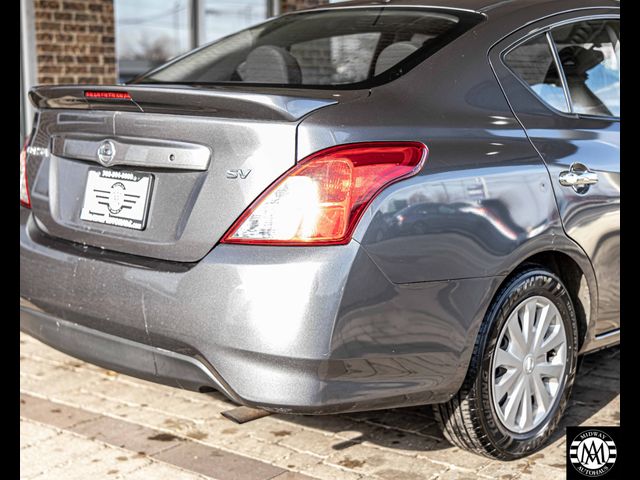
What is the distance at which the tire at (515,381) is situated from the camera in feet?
10.2

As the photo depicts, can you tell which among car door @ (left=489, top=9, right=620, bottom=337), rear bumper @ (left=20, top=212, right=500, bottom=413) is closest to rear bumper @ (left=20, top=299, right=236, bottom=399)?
rear bumper @ (left=20, top=212, right=500, bottom=413)

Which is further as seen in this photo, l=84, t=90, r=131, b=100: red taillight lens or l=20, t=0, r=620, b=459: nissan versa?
l=84, t=90, r=131, b=100: red taillight lens

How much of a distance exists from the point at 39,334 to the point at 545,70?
209cm

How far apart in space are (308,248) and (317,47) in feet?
5.23

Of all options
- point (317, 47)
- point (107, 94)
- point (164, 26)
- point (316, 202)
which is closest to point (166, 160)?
point (107, 94)

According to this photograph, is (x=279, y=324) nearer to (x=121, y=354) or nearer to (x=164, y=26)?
(x=121, y=354)

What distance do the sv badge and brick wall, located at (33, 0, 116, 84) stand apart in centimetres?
478

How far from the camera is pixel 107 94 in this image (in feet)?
10.1

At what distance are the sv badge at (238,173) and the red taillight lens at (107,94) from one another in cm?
51

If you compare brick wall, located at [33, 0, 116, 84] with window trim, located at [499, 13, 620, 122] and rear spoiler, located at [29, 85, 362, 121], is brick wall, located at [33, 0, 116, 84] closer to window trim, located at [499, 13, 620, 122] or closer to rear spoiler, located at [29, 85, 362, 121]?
rear spoiler, located at [29, 85, 362, 121]

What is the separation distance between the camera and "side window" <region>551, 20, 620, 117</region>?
3.67 m

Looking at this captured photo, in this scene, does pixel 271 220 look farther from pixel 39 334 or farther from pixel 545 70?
pixel 545 70

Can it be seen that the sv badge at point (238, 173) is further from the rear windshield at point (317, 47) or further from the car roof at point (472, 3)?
the car roof at point (472, 3)

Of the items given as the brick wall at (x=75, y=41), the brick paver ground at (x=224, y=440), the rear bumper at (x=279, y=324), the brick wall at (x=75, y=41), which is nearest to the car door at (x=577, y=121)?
the rear bumper at (x=279, y=324)
